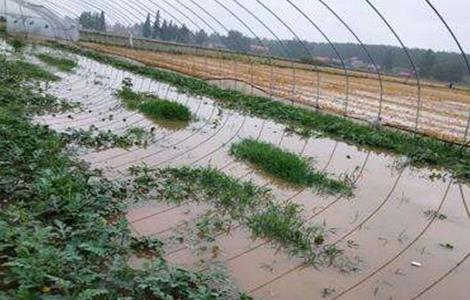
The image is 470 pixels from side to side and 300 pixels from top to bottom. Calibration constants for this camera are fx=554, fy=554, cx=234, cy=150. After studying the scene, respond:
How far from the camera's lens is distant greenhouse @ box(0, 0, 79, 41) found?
1748 inches

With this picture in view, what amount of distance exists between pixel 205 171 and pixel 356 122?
816 cm

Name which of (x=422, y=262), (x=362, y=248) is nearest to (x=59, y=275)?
(x=362, y=248)

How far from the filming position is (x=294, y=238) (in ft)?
17.9

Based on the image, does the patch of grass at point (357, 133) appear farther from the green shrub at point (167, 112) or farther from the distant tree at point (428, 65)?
the distant tree at point (428, 65)

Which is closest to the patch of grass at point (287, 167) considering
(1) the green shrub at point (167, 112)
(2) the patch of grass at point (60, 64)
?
(1) the green shrub at point (167, 112)

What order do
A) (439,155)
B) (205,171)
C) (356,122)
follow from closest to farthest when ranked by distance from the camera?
(205,171), (439,155), (356,122)

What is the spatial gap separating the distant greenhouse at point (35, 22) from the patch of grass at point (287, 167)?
39885 mm

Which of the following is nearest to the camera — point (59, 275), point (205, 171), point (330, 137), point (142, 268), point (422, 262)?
point (59, 275)

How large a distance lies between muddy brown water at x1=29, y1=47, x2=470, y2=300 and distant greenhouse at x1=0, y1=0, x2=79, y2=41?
36365 millimetres

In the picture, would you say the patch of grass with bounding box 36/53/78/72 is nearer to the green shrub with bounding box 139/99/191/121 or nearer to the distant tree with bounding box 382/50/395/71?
the green shrub with bounding box 139/99/191/121

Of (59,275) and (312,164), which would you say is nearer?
(59,275)

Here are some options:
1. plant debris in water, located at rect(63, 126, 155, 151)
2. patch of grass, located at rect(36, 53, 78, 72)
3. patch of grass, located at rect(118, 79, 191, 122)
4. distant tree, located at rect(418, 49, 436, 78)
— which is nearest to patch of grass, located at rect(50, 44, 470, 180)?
patch of grass, located at rect(118, 79, 191, 122)

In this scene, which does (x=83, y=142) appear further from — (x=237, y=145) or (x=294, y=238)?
(x=294, y=238)

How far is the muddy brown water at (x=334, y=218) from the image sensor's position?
4.72 m
